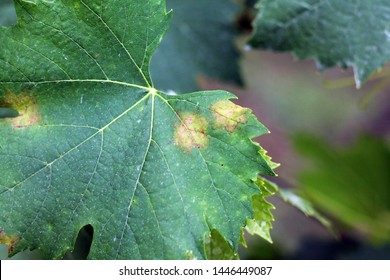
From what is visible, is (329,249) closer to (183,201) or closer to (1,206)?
(183,201)

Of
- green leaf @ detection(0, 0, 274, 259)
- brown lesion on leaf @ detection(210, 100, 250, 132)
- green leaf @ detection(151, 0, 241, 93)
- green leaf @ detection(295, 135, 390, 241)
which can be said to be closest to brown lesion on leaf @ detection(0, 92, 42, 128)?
green leaf @ detection(0, 0, 274, 259)

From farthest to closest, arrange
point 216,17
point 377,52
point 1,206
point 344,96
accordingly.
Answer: point 344,96 → point 216,17 → point 377,52 → point 1,206

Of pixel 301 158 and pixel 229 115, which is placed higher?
pixel 229 115

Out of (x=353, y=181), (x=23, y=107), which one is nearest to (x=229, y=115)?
(x=23, y=107)

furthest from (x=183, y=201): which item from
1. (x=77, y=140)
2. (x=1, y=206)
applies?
(x=1, y=206)

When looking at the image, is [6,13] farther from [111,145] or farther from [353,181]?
[353,181]

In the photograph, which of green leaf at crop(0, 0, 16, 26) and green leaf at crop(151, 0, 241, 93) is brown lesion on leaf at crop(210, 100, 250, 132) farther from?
green leaf at crop(0, 0, 16, 26)

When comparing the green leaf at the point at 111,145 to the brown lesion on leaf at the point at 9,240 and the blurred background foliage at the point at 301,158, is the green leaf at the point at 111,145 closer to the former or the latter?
the brown lesion on leaf at the point at 9,240
